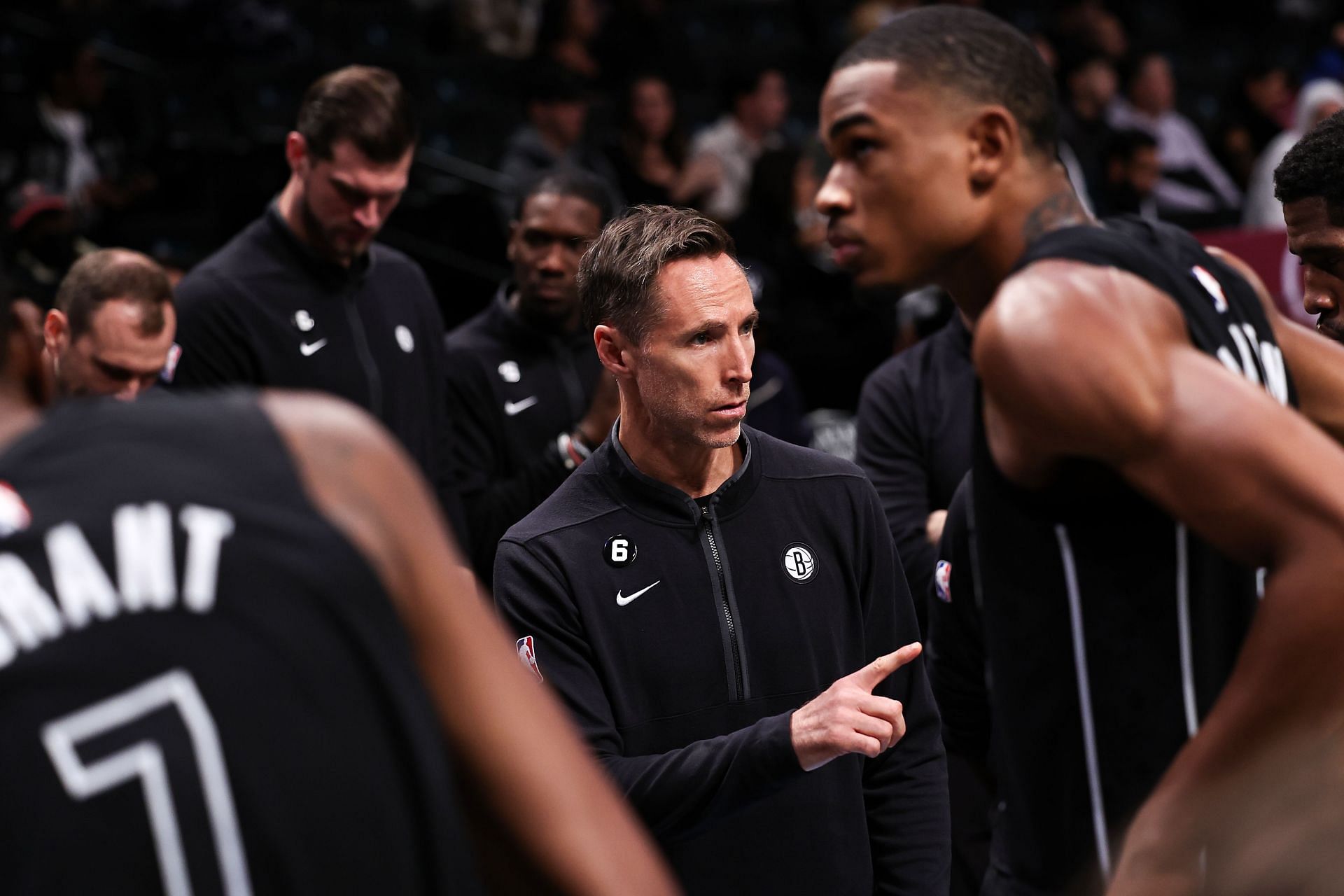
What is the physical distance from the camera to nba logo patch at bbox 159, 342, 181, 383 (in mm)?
4625

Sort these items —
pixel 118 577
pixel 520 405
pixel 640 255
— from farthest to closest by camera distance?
pixel 520 405
pixel 640 255
pixel 118 577

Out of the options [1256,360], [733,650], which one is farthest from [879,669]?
[1256,360]

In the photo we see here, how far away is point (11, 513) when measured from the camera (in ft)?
4.16

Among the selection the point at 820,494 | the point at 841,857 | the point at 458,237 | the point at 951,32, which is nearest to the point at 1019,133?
the point at 951,32

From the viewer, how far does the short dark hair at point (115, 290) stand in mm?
4281

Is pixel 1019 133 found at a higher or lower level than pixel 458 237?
lower

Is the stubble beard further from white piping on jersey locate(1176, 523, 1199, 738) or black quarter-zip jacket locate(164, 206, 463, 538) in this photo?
white piping on jersey locate(1176, 523, 1199, 738)

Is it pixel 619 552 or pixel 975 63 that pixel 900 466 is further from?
pixel 975 63

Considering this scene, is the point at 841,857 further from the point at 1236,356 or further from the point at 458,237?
the point at 458,237

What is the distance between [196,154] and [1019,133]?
754cm

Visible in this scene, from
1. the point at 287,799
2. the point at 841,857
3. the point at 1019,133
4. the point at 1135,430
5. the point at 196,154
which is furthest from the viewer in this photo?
the point at 196,154

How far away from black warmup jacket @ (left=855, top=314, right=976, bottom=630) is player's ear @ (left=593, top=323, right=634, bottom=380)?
1272 mm

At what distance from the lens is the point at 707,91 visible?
37.6ft

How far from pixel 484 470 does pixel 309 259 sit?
865 mm
